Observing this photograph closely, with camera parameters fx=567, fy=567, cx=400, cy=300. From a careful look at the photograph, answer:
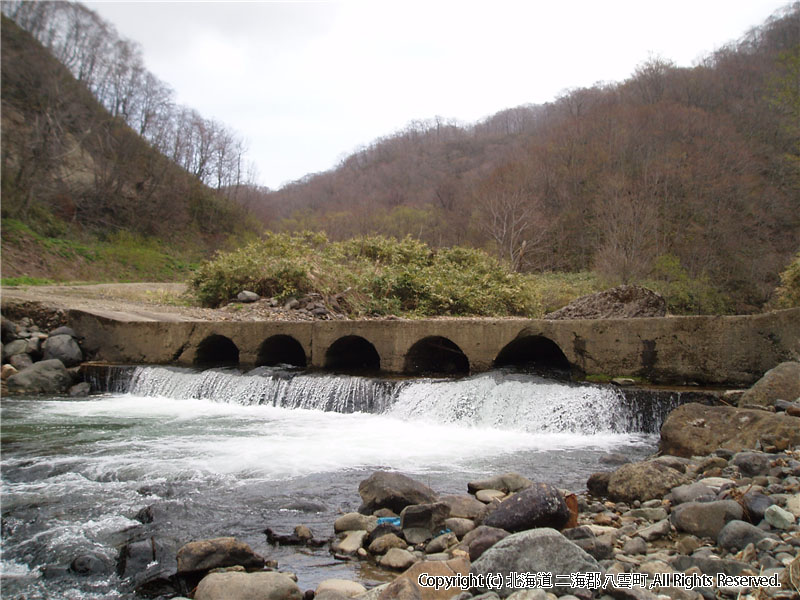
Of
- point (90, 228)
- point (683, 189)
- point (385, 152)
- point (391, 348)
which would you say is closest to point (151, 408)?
point (391, 348)

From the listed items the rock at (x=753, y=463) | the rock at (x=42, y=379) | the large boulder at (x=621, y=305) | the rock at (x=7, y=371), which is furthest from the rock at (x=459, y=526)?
the rock at (x=7, y=371)

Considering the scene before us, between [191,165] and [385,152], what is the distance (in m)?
30.3

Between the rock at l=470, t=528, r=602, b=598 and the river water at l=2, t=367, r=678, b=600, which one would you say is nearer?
the rock at l=470, t=528, r=602, b=598

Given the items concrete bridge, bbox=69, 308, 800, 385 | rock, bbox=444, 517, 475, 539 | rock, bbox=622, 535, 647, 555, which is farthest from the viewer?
concrete bridge, bbox=69, 308, 800, 385

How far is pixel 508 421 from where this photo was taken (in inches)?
311

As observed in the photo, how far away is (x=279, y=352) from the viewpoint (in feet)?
42.3

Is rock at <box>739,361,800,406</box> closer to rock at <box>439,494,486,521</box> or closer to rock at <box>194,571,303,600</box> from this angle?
rock at <box>439,494,486,521</box>

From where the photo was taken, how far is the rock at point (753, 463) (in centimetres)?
433

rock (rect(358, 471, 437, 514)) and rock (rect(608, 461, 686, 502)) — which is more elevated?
rock (rect(608, 461, 686, 502))

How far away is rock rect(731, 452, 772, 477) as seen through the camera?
4328 millimetres

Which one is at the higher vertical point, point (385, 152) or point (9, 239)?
point (385, 152)

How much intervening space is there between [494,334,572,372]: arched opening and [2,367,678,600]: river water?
1.35 m

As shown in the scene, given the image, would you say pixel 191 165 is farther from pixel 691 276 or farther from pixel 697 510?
pixel 697 510

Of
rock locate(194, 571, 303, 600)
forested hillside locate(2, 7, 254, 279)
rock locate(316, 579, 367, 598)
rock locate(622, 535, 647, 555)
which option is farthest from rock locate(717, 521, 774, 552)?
forested hillside locate(2, 7, 254, 279)
